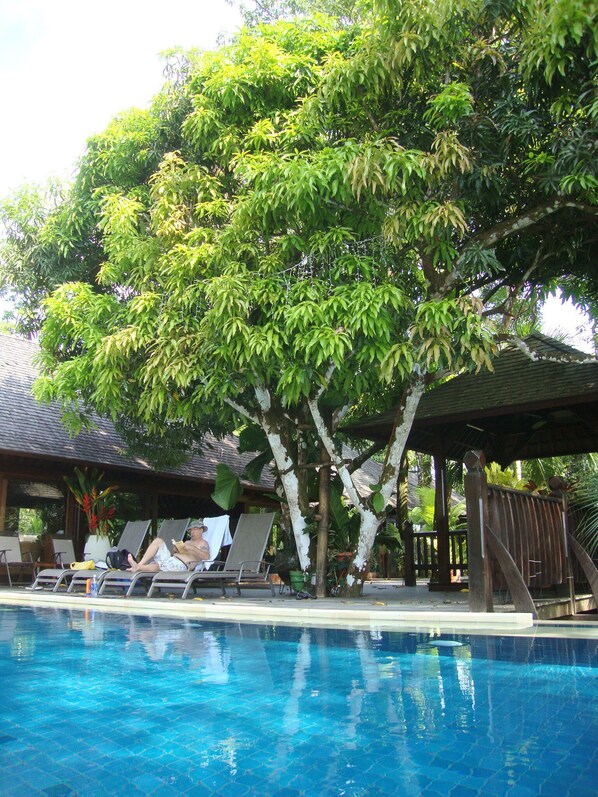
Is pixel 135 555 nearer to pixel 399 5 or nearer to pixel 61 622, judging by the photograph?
pixel 61 622

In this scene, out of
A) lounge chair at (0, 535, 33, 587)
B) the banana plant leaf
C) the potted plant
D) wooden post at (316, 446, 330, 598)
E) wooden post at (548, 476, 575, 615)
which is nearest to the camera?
wooden post at (548, 476, 575, 615)

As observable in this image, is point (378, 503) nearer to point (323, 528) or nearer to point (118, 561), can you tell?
point (323, 528)

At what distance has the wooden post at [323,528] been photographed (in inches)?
396

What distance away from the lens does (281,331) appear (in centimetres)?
866

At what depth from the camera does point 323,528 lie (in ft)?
33.4

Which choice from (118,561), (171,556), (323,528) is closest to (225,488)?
(171,556)

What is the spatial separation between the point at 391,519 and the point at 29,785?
A: 877 inches

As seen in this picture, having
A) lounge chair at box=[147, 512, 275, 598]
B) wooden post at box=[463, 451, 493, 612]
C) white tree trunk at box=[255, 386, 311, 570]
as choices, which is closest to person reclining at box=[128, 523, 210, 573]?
lounge chair at box=[147, 512, 275, 598]

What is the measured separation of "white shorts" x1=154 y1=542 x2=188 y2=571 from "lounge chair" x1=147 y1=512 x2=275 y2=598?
29 cm

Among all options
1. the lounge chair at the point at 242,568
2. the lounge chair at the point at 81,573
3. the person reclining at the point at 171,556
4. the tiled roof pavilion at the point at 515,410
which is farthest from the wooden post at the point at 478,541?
the lounge chair at the point at 81,573

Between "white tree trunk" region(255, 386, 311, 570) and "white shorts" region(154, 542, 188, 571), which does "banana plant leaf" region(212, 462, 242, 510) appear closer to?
"white shorts" region(154, 542, 188, 571)

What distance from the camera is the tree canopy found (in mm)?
8398

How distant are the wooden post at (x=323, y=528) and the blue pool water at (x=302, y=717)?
353cm

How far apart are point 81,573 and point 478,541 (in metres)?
6.63
